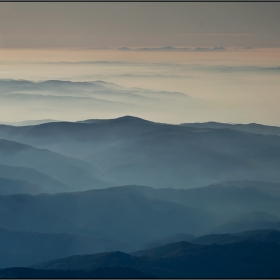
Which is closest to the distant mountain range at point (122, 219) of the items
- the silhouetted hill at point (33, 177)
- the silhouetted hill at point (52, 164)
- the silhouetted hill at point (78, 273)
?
the silhouetted hill at point (78, 273)

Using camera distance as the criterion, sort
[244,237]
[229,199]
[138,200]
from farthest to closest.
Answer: [229,199] → [138,200] → [244,237]

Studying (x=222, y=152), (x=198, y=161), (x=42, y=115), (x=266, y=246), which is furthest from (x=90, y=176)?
(x=266, y=246)

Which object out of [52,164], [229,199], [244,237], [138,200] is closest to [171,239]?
[244,237]

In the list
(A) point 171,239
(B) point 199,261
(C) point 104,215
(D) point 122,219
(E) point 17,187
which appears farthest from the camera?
(E) point 17,187

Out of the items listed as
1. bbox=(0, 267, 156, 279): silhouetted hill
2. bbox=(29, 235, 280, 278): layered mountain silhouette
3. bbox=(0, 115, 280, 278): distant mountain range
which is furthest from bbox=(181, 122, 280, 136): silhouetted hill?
bbox=(0, 267, 156, 279): silhouetted hill

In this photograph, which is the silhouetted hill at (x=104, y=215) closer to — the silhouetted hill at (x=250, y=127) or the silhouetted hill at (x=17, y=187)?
the silhouetted hill at (x=17, y=187)

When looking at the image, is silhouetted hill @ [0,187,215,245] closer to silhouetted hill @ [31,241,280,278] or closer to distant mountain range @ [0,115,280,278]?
distant mountain range @ [0,115,280,278]

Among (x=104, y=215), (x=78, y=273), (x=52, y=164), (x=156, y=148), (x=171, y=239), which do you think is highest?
(x=156, y=148)

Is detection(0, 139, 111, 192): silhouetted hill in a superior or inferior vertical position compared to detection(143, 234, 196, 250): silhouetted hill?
superior

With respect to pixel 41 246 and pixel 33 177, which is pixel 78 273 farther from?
pixel 33 177

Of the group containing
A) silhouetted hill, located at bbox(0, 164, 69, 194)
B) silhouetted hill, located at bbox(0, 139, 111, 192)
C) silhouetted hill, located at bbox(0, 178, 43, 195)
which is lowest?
silhouetted hill, located at bbox(0, 178, 43, 195)
